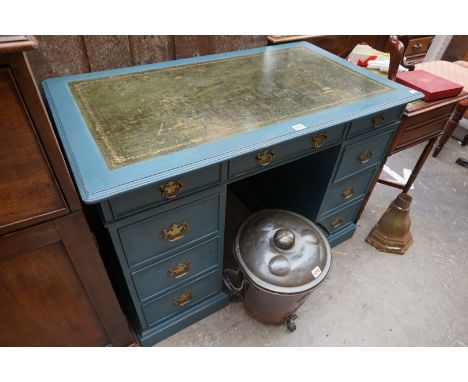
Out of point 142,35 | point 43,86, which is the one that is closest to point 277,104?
point 142,35

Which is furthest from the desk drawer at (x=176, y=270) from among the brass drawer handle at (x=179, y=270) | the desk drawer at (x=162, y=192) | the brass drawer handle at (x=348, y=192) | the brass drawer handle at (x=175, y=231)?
the brass drawer handle at (x=348, y=192)

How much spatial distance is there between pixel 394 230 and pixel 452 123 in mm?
1386

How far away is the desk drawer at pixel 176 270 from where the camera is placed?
Result: 125cm

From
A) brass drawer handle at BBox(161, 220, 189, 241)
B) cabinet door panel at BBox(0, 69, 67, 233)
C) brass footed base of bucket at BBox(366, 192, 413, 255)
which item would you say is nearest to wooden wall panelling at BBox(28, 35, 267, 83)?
cabinet door panel at BBox(0, 69, 67, 233)

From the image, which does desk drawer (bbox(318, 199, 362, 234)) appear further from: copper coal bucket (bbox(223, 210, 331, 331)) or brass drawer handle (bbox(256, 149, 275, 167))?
brass drawer handle (bbox(256, 149, 275, 167))

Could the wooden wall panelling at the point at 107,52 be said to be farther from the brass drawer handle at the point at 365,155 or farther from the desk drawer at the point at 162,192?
the brass drawer handle at the point at 365,155

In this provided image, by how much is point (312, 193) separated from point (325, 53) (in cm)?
81

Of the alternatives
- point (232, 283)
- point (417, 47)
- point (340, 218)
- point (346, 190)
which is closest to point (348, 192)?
point (346, 190)

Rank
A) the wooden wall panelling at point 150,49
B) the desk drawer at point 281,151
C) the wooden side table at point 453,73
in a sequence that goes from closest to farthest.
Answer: the desk drawer at point 281,151 < the wooden wall panelling at point 150,49 < the wooden side table at point 453,73

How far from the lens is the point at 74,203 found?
907 millimetres

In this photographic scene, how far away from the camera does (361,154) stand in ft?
5.22

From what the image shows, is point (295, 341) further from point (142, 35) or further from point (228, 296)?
point (142, 35)

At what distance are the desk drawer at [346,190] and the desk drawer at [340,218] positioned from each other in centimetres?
7

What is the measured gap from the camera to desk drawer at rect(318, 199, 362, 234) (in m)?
1.87
